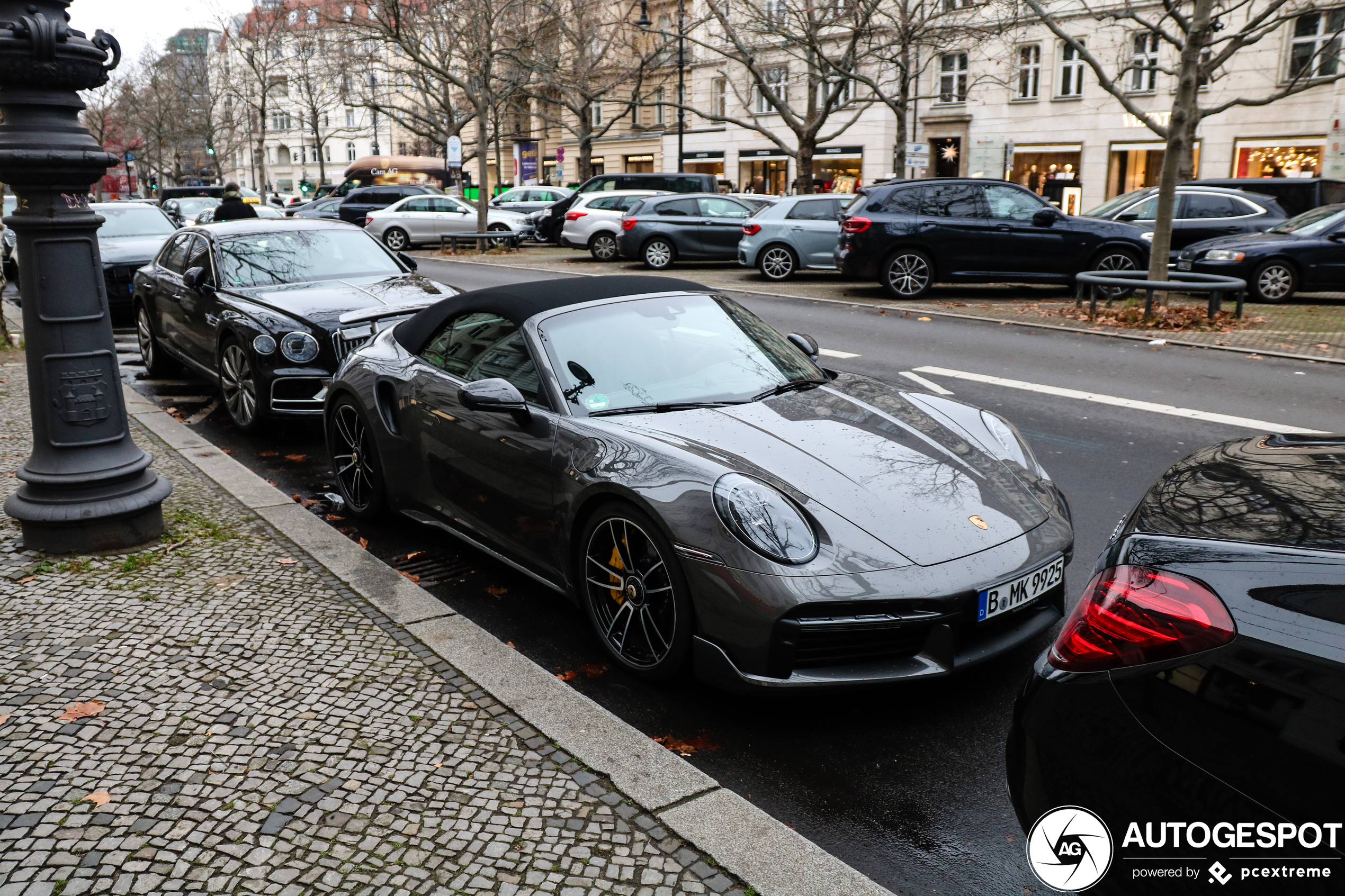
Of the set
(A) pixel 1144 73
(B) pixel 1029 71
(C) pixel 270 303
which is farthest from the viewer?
(B) pixel 1029 71

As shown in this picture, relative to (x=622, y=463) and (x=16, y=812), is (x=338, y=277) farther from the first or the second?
(x=16, y=812)

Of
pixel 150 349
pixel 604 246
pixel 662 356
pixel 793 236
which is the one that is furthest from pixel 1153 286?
pixel 604 246

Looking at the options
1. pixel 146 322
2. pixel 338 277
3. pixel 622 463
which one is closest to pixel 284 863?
pixel 622 463

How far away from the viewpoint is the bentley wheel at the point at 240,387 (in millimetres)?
8008

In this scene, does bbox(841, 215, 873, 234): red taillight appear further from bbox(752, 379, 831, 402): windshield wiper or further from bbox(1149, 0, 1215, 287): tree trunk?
bbox(752, 379, 831, 402): windshield wiper

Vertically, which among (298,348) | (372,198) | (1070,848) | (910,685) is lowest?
(910,685)

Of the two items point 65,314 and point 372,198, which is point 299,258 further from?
point 372,198

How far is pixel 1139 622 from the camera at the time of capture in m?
2.21

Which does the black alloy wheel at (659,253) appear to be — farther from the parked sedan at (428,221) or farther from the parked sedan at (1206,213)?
the parked sedan at (428,221)

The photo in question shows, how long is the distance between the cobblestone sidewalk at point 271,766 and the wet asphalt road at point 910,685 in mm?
504

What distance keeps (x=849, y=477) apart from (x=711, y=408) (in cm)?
81

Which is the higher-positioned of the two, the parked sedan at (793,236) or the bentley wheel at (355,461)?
the parked sedan at (793,236)

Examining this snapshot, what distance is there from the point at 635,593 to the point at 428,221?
2817 cm

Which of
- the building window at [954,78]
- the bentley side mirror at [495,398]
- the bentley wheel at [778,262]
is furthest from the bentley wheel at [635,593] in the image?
the building window at [954,78]
